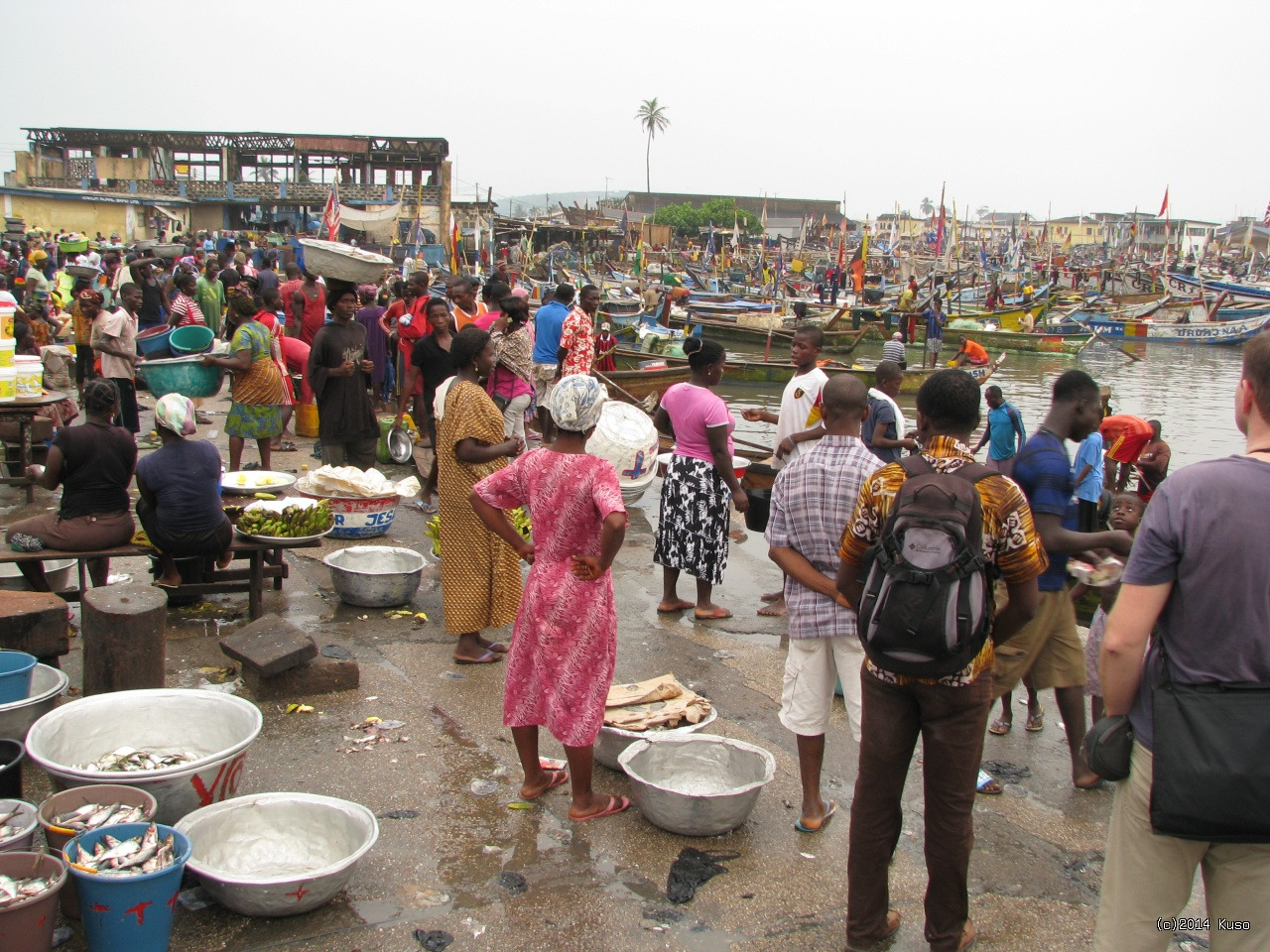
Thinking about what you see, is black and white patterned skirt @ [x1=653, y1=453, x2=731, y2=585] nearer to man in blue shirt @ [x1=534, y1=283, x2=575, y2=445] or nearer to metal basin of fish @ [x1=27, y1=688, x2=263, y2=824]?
metal basin of fish @ [x1=27, y1=688, x2=263, y2=824]

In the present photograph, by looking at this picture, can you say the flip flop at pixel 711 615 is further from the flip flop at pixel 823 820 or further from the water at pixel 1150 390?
the water at pixel 1150 390

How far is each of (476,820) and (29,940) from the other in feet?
5.10

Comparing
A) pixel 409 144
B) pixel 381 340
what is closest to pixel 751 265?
pixel 409 144

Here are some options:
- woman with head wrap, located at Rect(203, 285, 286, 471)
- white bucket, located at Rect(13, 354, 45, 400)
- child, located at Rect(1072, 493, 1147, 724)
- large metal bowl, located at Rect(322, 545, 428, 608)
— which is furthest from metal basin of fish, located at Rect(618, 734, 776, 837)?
white bucket, located at Rect(13, 354, 45, 400)

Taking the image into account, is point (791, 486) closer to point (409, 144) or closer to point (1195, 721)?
point (1195, 721)

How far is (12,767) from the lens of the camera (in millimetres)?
3217

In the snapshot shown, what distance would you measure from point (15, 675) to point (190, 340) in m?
7.80

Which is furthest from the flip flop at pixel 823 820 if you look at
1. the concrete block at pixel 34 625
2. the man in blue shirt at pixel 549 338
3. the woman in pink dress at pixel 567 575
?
the man in blue shirt at pixel 549 338

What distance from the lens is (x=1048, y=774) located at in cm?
458

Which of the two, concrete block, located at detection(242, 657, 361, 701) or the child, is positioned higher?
the child

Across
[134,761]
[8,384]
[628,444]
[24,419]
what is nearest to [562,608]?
[134,761]

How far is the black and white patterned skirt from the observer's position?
6066mm

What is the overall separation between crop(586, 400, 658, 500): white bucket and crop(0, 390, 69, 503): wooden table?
14.7 ft

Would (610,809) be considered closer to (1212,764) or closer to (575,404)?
(575,404)
